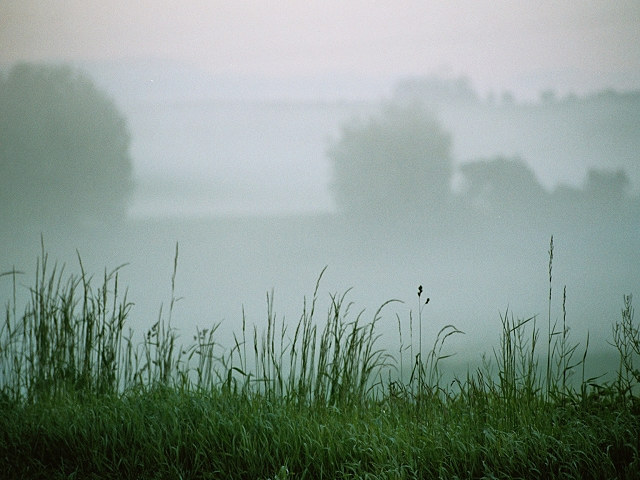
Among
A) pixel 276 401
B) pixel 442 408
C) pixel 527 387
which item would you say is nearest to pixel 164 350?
pixel 276 401

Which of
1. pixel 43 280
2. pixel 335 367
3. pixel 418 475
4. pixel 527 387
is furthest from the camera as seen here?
pixel 43 280

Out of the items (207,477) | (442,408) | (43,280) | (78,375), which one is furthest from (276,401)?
(43,280)

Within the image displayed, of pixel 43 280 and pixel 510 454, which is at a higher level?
pixel 43 280

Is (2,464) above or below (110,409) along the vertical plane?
below

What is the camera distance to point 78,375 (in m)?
3.90

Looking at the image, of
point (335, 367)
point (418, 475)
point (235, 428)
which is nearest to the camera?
point (418, 475)

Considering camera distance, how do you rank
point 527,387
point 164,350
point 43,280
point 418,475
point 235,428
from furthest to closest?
1. point 43,280
2. point 164,350
3. point 527,387
4. point 235,428
5. point 418,475

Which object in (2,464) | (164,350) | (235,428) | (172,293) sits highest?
(172,293)

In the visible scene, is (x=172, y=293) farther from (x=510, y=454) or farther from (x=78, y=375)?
(x=510, y=454)

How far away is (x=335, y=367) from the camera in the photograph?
341 cm

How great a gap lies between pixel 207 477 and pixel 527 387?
1449 mm

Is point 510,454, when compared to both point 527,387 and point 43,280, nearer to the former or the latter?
point 527,387

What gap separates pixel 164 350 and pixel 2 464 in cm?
97

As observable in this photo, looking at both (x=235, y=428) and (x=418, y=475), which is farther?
(x=235, y=428)
